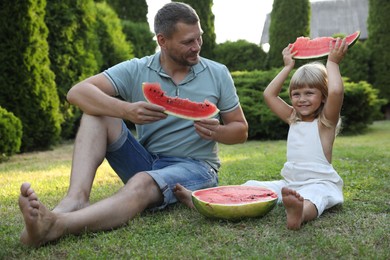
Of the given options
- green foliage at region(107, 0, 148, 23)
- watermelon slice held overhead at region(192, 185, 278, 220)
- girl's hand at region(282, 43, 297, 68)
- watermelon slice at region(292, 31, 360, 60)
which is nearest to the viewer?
watermelon slice held overhead at region(192, 185, 278, 220)

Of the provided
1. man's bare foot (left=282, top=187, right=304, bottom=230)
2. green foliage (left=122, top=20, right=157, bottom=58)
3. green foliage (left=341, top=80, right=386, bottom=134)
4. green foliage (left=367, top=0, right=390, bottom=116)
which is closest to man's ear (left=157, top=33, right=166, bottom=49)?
man's bare foot (left=282, top=187, right=304, bottom=230)

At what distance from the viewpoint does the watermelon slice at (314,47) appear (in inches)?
145

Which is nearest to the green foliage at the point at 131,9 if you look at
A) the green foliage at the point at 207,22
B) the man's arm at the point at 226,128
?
the green foliage at the point at 207,22

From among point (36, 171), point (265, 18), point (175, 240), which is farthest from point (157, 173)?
point (265, 18)

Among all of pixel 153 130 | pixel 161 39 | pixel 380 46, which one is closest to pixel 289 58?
pixel 161 39

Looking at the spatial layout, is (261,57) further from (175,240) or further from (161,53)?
(175,240)

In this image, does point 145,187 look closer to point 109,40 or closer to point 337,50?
point 337,50

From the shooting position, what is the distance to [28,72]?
8.77 meters

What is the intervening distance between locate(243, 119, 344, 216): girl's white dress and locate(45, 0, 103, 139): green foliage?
7.21m

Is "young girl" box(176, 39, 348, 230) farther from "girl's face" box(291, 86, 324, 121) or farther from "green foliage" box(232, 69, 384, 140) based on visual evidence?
"green foliage" box(232, 69, 384, 140)

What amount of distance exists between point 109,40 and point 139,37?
238 centimetres

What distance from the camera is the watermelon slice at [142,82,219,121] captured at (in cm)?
335

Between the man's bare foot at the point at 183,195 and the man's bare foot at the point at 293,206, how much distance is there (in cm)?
Answer: 75

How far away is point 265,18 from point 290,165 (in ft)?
95.2
